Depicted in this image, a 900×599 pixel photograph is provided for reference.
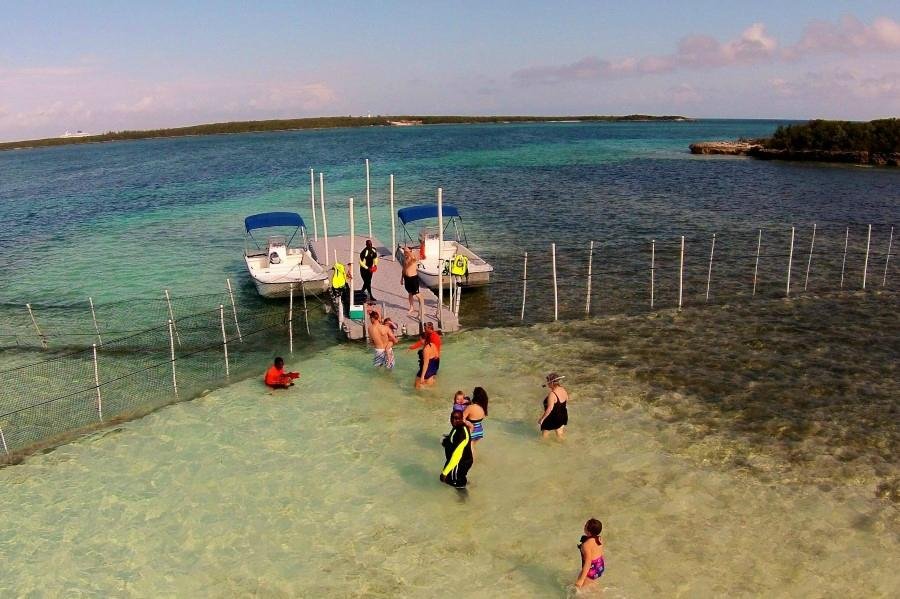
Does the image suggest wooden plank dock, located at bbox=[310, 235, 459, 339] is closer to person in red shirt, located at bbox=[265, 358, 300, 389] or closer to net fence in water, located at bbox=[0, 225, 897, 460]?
net fence in water, located at bbox=[0, 225, 897, 460]

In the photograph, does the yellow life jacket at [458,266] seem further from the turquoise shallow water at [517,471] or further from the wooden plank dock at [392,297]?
the turquoise shallow water at [517,471]

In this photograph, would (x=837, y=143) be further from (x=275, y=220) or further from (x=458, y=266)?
(x=458, y=266)

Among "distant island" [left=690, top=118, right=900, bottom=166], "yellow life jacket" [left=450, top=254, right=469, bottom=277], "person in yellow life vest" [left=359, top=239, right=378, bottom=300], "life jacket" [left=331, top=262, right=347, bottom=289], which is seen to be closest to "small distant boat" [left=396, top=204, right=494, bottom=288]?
"yellow life jacket" [left=450, top=254, right=469, bottom=277]

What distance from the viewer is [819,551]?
940cm

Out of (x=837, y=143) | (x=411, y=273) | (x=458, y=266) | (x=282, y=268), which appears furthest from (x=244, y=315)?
(x=837, y=143)

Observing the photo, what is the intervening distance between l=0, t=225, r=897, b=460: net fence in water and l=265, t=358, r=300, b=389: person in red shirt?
1.36 m

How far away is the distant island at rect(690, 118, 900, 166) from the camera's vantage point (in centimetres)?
7050

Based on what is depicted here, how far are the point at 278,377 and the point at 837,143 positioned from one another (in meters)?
83.9

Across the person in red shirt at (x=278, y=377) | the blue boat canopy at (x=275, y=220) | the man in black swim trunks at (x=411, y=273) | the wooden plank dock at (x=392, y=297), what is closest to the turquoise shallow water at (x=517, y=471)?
the person in red shirt at (x=278, y=377)

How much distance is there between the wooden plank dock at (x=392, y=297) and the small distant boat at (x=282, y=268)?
117 centimetres

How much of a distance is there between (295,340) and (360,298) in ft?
10.0

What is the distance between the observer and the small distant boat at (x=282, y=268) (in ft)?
75.7

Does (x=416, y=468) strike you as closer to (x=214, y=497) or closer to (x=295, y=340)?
(x=214, y=497)

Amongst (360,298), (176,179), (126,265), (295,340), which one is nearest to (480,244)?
(360,298)
